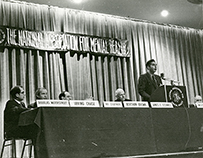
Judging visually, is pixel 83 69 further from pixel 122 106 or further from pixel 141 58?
pixel 122 106

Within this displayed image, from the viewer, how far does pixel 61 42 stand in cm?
626

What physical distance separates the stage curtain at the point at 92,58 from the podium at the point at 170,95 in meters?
2.86

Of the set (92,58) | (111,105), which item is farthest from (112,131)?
(92,58)

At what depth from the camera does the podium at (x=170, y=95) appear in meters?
3.57

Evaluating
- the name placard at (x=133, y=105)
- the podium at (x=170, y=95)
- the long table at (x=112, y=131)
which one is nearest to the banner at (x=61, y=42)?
the long table at (x=112, y=131)

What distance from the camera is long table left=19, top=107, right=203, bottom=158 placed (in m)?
2.80

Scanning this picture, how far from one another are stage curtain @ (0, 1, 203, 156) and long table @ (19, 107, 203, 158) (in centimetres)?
268

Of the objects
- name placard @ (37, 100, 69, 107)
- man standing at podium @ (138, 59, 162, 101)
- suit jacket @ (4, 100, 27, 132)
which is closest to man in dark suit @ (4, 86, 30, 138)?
suit jacket @ (4, 100, 27, 132)

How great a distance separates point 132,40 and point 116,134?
457 cm

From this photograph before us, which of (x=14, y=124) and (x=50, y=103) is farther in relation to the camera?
(x=14, y=124)

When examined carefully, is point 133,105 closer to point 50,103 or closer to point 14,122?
point 50,103

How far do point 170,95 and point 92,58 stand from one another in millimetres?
3320

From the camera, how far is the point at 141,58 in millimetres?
7312

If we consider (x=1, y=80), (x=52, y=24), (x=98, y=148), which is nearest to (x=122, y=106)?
(x=98, y=148)
